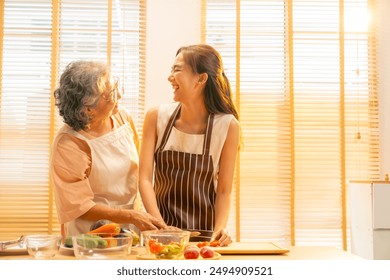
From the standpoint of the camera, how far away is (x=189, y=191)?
7.82 feet

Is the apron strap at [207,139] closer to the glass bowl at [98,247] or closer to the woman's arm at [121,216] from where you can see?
the woman's arm at [121,216]

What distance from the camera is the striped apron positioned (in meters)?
2.38

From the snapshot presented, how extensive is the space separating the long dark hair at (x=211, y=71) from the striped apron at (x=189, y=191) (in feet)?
0.46

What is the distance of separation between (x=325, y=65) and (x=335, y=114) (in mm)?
457

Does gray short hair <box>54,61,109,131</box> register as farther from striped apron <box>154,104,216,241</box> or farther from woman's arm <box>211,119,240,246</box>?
woman's arm <box>211,119,240,246</box>

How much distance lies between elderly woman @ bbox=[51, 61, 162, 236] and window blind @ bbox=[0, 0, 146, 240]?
6.39 feet

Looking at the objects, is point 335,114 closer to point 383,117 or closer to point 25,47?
point 383,117

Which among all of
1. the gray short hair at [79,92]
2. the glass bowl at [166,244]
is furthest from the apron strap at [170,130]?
the glass bowl at [166,244]

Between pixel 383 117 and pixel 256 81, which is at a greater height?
pixel 256 81

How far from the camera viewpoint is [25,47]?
14.5ft

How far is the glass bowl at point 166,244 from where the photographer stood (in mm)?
1612
